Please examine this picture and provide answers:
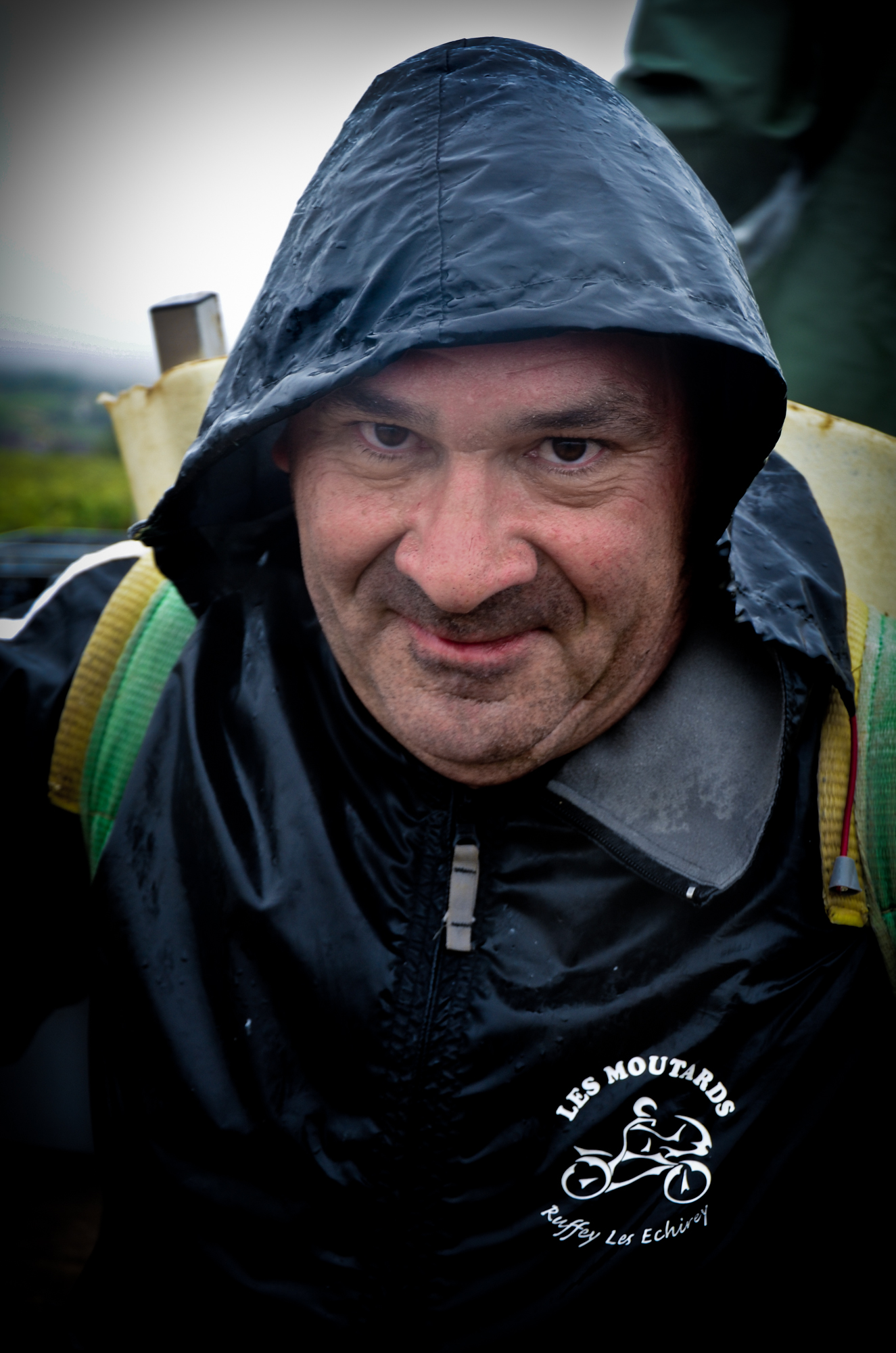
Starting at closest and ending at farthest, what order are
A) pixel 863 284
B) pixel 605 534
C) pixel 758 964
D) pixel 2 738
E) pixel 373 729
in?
pixel 605 534 < pixel 758 964 < pixel 373 729 < pixel 2 738 < pixel 863 284

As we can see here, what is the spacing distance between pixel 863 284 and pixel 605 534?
1.98 meters

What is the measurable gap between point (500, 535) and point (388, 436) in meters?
0.20

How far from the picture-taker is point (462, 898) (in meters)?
1.24

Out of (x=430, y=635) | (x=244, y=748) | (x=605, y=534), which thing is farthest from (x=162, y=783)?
(x=605, y=534)

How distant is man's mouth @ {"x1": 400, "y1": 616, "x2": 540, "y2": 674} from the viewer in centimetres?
115

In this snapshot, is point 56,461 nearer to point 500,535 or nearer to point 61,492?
point 61,492

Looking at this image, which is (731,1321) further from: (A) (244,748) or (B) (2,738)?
(B) (2,738)

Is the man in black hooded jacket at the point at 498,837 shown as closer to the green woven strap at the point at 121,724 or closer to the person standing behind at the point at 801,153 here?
the green woven strap at the point at 121,724

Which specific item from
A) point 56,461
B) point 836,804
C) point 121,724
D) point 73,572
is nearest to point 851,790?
point 836,804

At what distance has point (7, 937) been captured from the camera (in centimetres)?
155

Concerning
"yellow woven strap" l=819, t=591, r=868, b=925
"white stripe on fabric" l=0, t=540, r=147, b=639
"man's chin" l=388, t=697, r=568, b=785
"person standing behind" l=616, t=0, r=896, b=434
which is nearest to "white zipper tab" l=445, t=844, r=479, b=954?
"man's chin" l=388, t=697, r=568, b=785

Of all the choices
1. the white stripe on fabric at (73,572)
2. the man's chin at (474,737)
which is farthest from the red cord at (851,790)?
the white stripe on fabric at (73,572)

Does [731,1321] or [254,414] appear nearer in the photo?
[254,414]

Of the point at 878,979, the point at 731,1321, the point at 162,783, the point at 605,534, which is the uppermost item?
the point at 605,534
